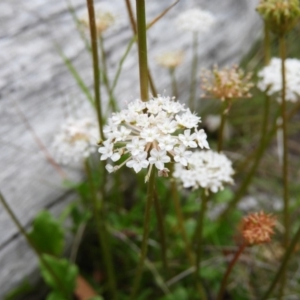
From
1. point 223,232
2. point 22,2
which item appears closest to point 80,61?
point 22,2

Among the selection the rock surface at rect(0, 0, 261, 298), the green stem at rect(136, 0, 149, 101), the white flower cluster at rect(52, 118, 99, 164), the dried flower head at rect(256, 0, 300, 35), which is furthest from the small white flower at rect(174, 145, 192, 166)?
the rock surface at rect(0, 0, 261, 298)

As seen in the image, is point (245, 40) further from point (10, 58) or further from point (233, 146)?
point (10, 58)

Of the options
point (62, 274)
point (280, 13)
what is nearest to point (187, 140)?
point (280, 13)

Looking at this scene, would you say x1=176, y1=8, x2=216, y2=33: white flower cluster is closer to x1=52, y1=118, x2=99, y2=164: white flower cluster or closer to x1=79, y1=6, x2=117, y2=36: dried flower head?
x1=79, y1=6, x2=117, y2=36: dried flower head

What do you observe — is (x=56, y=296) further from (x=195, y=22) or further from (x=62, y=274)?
(x=195, y=22)

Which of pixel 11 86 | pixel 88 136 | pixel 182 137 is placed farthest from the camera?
pixel 11 86
